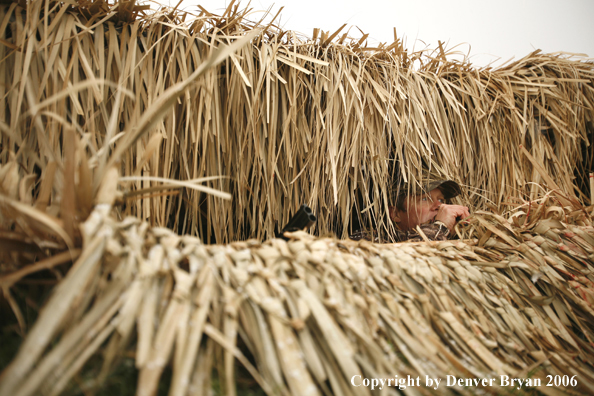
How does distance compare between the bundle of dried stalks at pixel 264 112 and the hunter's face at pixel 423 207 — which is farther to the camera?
the hunter's face at pixel 423 207

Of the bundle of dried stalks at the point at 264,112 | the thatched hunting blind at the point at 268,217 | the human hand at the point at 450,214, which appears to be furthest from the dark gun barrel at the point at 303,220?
the human hand at the point at 450,214

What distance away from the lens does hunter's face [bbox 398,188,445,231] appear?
0.99 m

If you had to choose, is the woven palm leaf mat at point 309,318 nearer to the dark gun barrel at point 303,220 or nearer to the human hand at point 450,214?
the dark gun barrel at point 303,220

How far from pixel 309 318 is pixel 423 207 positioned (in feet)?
2.60

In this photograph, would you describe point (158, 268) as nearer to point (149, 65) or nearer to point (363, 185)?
point (149, 65)

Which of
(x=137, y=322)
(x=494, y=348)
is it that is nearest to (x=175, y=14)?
(x=137, y=322)

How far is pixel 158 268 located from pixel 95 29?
24.5 inches

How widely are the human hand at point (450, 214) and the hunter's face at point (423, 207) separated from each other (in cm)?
4

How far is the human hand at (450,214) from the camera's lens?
903 mm

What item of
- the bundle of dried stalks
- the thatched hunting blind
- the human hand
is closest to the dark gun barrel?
the thatched hunting blind

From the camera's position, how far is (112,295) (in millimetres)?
257

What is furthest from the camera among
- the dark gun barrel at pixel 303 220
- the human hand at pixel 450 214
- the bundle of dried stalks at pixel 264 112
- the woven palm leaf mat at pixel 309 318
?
the human hand at pixel 450 214

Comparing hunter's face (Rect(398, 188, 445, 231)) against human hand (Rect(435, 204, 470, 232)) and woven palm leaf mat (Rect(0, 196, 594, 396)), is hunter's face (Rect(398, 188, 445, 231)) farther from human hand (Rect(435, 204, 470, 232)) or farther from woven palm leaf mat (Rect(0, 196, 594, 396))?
woven palm leaf mat (Rect(0, 196, 594, 396))

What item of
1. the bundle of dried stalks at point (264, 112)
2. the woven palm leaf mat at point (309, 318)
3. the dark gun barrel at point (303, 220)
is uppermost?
the bundle of dried stalks at point (264, 112)
